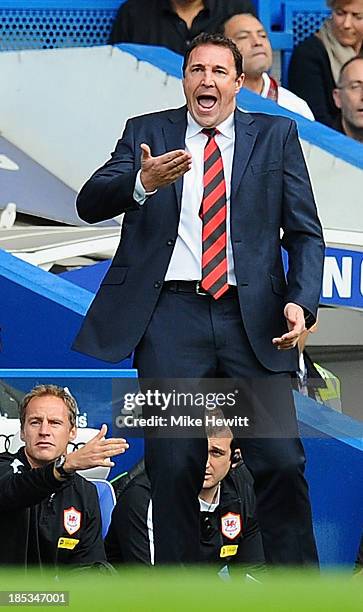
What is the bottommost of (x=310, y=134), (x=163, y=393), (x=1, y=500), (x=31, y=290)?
(x=1, y=500)

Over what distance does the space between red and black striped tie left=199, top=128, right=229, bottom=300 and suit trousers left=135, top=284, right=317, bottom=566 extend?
0.18 feet

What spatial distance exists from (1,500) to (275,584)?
0.91m

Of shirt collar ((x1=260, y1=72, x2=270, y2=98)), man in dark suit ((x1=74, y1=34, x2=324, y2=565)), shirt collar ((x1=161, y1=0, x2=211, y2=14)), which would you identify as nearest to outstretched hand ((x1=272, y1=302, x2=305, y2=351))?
man in dark suit ((x1=74, y1=34, x2=324, y2=565))

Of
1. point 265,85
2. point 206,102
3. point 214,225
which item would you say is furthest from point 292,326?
point 265,85

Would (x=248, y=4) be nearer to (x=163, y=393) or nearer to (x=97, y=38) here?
(x=97, y=38)

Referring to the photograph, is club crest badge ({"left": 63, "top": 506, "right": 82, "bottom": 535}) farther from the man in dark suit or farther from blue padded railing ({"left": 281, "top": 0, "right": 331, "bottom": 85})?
blue padded railing ({"left": 281, "top": 0, "right": 331, "bottom": 85})

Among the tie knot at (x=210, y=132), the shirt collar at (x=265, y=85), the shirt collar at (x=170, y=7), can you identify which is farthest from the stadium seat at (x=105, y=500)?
the shirt collar at (x=170, y=7)

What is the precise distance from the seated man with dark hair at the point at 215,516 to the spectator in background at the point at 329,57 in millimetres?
3736

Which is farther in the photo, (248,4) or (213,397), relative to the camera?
(248,4)

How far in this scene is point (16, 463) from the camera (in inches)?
180

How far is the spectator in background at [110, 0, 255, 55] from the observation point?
8250mm

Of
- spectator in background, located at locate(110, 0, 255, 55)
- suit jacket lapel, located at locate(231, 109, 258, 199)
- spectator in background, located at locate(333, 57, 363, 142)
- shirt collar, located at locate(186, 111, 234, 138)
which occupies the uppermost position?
spectator in background, located at locate(110, 0, 255, 55)

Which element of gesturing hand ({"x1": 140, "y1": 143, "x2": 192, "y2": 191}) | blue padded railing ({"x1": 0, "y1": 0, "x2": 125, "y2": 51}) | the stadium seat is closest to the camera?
gesturing hand ({"x1": 140, "y1": 143, "x2": 192, "y2": 191})

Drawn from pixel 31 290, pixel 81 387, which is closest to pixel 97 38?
pixel 31 290
